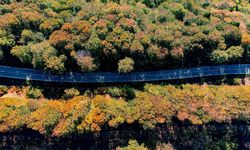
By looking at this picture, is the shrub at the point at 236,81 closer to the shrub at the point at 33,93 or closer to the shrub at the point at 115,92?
the shrub at the point at 115,92

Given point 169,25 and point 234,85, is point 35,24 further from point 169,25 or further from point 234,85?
point 234,85

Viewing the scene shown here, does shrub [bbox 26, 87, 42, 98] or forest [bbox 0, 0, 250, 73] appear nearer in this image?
forest [bbox 0, 0, 250, 73]

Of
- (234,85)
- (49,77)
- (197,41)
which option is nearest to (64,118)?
(49,77)

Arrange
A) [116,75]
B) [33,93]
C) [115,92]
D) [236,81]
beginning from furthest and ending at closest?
1. [236,81]
2. [116,75]
3. [115,92]
4. [33,93]

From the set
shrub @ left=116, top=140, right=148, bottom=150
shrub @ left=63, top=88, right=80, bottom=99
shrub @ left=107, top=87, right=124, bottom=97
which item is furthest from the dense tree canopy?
shrub @ left=116, top=140, right=148, bottom=150

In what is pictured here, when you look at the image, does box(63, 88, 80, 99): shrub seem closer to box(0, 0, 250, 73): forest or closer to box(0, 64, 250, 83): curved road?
box(0, 64, 250, 83): curved road

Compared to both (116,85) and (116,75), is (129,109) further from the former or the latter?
(116,75)

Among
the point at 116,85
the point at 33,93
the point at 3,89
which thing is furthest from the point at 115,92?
the point at 3,89
